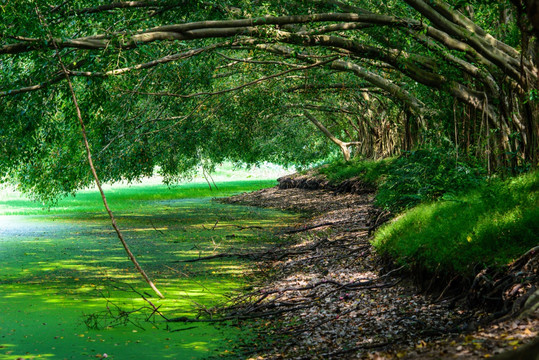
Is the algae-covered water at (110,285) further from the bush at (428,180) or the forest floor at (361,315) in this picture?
the bush at (428,180)

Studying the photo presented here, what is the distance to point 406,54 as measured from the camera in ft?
41.3

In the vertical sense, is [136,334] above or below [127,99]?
below

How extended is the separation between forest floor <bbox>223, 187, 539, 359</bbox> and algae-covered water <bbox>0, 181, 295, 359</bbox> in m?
0.76

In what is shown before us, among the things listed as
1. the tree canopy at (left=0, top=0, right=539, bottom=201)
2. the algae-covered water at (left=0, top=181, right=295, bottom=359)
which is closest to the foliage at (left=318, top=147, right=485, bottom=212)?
the tree canopy at (left=0, top=0, right=539, bottom=201)

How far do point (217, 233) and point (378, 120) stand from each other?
14217 mm

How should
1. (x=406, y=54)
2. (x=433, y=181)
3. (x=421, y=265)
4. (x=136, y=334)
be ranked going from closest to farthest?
(x=136, y=334)
(x=421, y=265)
(x=433, y=181)
(x=406, y=54)

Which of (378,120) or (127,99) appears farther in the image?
(378,120)

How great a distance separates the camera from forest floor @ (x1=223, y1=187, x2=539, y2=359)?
5.06 metres

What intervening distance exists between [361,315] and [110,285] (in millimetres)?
5114

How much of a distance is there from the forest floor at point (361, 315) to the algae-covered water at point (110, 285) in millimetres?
756

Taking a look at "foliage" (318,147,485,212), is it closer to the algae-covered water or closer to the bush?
the bush

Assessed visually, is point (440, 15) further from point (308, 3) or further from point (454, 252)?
point (454, 252)

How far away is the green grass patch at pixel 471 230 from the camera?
7.09 meters

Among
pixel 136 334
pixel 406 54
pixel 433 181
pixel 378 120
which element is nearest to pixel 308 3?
pixel 406 54
